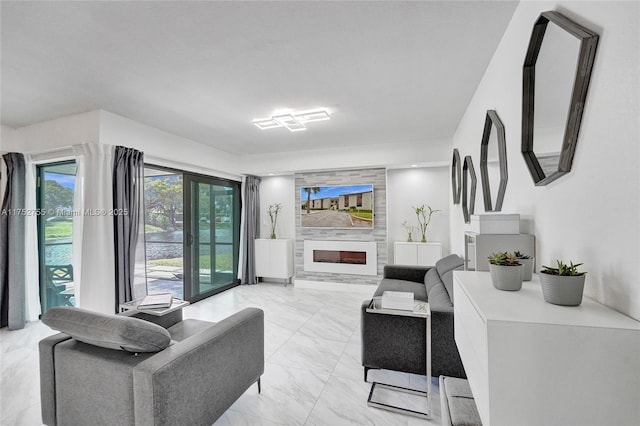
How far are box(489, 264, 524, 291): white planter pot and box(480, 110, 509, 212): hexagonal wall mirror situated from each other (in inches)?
41.7

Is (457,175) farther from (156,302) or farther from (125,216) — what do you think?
(125,216)

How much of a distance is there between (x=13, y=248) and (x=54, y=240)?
0.39 metres

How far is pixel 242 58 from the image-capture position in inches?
87.9

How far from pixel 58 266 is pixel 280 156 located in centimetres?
366

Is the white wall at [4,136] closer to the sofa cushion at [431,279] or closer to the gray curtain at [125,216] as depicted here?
the gray curtain at [125,216]

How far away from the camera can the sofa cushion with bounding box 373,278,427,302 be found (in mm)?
3303

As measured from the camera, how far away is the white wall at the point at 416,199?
5047 millimetres

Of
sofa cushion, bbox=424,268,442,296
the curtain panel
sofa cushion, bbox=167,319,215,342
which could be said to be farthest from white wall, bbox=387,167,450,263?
the curtain panel

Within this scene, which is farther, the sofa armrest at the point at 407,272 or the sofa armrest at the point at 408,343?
the sofa armrest at the point at 407,272

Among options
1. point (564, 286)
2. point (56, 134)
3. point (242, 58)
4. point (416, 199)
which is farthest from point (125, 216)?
point (416, 199)

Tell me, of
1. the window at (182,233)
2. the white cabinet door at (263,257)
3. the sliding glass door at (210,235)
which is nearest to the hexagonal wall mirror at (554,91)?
the window at (182,233)

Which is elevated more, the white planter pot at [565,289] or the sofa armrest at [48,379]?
the white planter pot at [565,289]

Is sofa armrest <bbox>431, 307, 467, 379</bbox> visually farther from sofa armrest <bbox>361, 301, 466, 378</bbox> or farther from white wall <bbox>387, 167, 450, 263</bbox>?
white wall <bbox>387, 167, 450, 263</bbox>

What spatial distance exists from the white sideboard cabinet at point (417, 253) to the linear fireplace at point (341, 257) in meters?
0.41
